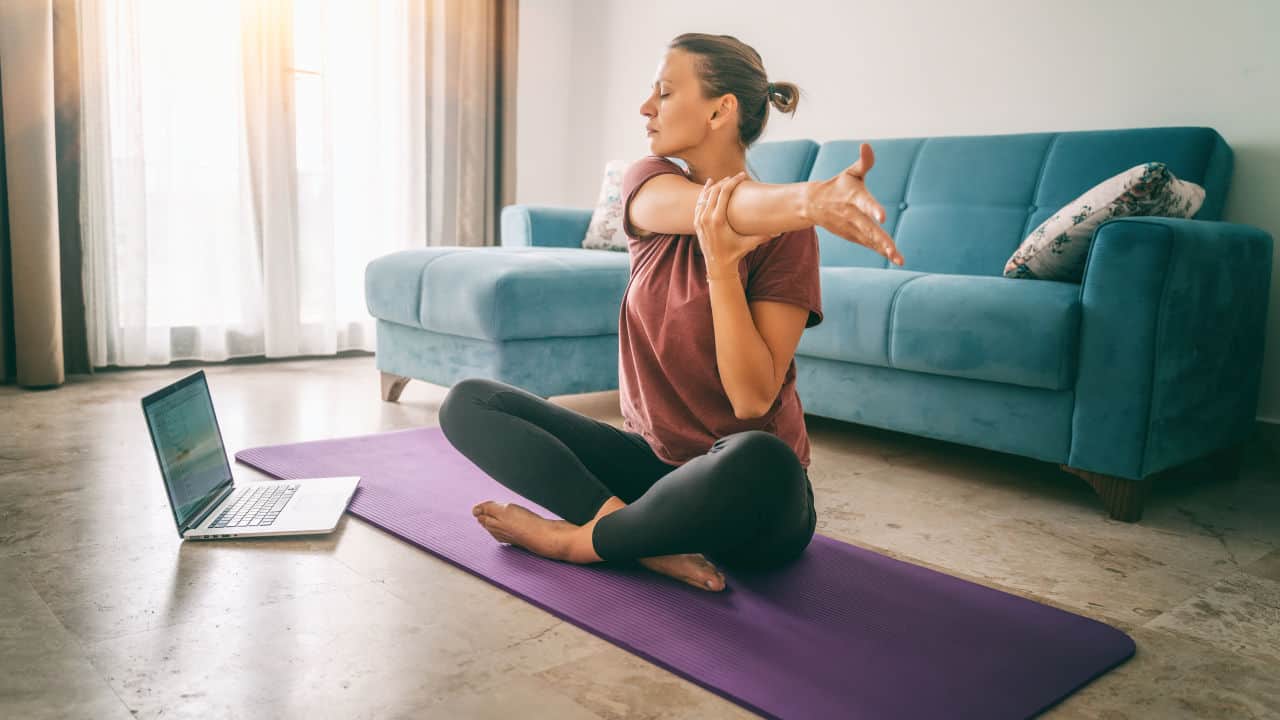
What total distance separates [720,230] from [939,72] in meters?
2.52

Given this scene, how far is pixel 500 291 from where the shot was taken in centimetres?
255

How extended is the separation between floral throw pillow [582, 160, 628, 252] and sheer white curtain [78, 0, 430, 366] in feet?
3.53

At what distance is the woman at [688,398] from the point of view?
1.26 metres

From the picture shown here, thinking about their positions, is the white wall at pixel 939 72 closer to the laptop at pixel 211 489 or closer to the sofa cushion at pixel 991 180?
the sofa cushion at pixel 991 180

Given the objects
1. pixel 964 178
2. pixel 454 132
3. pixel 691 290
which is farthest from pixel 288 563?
pixel 454 132

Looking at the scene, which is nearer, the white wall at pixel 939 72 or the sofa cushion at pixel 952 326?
the sofa cushion at pixel 952 326

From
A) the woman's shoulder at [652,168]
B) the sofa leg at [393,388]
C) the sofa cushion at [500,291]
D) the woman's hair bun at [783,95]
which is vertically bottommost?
the sofa leg at [393,388]

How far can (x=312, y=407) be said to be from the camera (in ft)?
9.43

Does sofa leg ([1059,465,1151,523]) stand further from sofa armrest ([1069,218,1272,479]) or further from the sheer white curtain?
the sheer white curtain

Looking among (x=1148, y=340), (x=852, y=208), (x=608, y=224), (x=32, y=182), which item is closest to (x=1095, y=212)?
(x=1148, y=340)

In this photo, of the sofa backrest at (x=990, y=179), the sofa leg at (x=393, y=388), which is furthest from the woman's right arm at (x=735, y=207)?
the sofa leg at (x=393, y=388)

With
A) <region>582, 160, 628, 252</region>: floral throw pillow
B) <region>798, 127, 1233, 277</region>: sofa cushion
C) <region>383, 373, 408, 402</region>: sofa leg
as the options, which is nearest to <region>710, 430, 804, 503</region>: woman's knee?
<region>798, 127, 1233, 277</region>: sofa cushion

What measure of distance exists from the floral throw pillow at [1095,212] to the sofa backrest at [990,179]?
331 mm

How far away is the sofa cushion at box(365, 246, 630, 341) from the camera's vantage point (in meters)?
2.58
